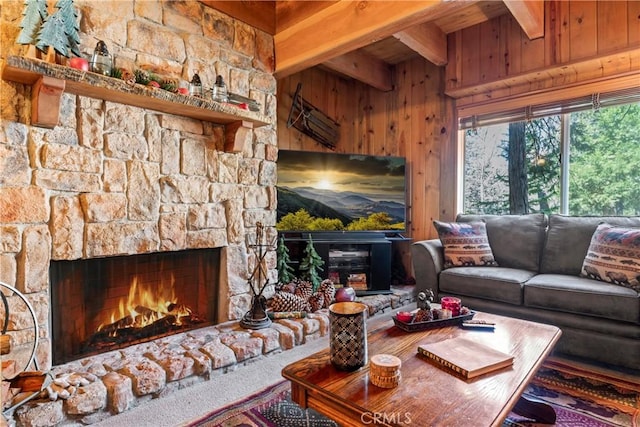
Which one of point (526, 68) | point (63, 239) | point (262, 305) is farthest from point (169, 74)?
point (526, 68)

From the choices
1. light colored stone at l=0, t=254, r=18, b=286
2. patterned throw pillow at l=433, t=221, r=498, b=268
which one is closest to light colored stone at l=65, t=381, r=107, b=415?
light colored stone at l=0, t=254, r=18, b=286

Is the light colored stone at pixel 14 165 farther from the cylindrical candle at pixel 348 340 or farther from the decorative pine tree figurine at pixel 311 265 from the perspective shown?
the decorative pine tree figurine at pixel 311 265

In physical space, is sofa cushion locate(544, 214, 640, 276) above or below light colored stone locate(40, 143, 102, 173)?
below

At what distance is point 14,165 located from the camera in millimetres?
1676

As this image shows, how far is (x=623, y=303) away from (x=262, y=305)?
220 cm

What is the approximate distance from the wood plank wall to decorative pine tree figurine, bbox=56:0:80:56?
2102 mm

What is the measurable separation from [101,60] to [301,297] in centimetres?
199

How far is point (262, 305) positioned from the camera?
2523 millimetres

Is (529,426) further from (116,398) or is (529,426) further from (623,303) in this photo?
(116,398)

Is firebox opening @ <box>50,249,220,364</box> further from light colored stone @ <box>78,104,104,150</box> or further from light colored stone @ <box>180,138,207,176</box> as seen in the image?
light colored stone @ <box>78,104,104,150</box>

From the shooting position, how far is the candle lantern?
70.4 inches

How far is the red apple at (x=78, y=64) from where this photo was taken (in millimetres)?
1714

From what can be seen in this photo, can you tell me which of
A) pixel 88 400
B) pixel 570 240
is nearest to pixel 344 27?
pixel 570 240

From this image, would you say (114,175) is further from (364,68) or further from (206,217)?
(364,68)
